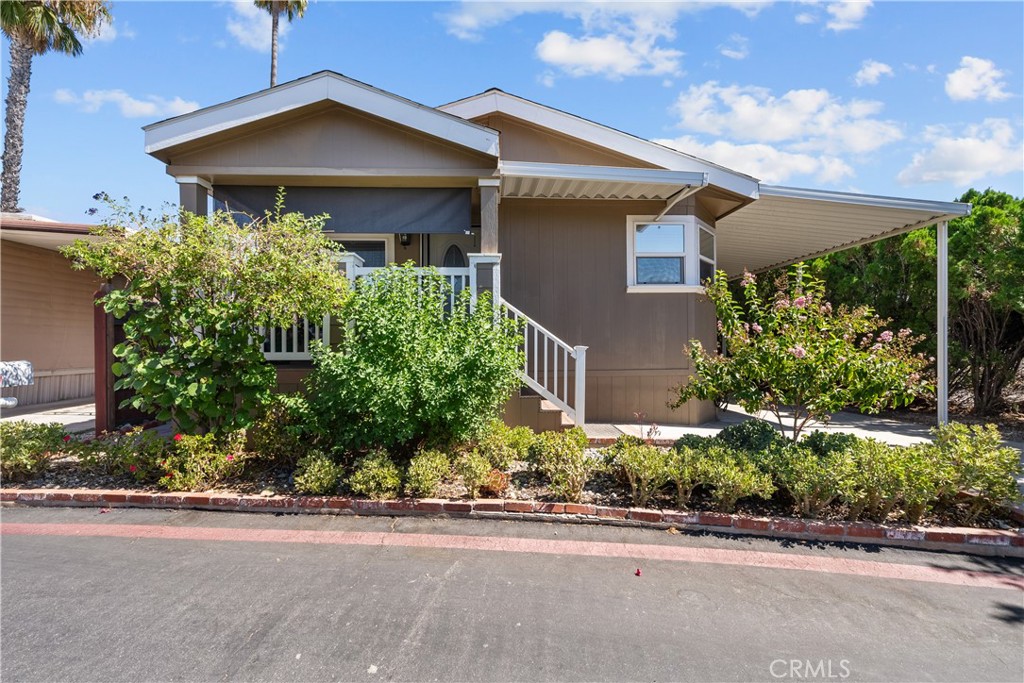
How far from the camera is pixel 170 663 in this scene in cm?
247

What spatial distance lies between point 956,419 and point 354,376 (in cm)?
1050

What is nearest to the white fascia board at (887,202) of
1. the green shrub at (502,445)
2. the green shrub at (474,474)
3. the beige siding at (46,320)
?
the green shrub at (502,445)

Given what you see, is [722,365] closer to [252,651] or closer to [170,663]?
[252,651]

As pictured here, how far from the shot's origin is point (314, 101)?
19.5ft

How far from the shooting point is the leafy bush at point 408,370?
454 centimetres

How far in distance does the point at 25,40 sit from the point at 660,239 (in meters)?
14.4

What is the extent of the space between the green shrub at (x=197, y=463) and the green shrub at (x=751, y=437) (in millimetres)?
4664

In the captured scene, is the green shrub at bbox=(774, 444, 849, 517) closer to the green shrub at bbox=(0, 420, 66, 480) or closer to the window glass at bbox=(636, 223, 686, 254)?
the window glass at bbox=(636, 223, 686, 254)

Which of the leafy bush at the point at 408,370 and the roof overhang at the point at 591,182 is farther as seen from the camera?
the roof overhang at the point at 591,182

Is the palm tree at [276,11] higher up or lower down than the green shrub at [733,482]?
higher up

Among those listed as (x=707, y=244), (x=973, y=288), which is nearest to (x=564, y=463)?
(x=707, y=244)

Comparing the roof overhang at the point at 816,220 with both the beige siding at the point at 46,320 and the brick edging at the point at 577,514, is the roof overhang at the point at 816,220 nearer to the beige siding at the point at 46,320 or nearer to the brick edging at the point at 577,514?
the brick edging at the point at 577,514

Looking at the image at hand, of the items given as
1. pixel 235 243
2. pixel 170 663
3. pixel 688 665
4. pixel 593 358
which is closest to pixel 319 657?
pixel 170 663

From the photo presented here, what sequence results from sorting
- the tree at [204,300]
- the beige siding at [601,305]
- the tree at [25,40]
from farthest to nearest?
1. the tree at [25,40]
2. the beige siding at [601,305]
3. the tree at [204,300]
